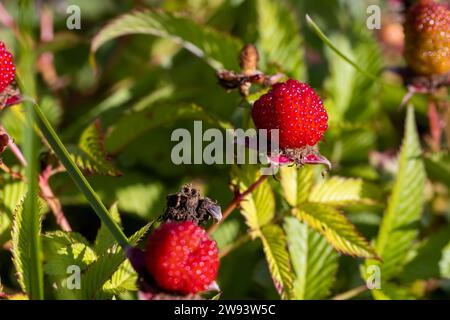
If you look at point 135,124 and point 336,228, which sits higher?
point 135,124

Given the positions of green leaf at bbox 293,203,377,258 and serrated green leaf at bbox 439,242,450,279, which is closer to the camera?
green leaf at bbox 293,203,377,258

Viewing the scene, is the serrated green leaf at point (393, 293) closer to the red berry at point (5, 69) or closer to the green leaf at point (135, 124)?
the green leaf at point (135, 124)

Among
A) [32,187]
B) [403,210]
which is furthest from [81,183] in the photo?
[403,210]

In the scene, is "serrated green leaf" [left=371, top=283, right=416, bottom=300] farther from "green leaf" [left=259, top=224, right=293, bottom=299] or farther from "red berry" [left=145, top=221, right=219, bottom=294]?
"red berry" [left=145, top=221, right=219, bottom=294]

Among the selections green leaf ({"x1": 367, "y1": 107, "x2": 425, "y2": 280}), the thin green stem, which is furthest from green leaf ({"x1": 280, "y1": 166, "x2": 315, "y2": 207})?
the thin green stem

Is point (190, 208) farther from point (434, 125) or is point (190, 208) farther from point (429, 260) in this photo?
point (434, 125)

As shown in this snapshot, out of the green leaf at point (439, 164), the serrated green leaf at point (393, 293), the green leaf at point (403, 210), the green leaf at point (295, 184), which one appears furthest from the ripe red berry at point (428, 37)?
the serrated green leaf at point (393, 293)
